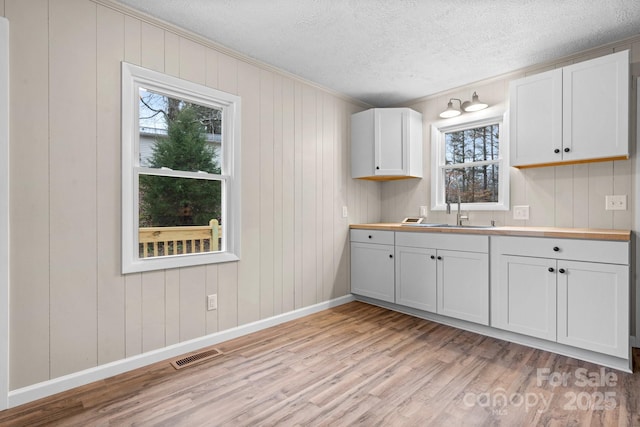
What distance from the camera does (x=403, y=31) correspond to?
2.43 m

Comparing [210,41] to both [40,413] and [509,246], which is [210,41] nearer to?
[40,413]

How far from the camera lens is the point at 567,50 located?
2725mm

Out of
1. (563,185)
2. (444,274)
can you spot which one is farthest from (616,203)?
(444,274)

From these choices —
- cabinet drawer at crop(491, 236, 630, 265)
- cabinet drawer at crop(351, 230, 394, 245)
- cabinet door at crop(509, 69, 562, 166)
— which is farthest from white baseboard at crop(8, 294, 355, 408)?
cabinet door at crop(509, 69, 562, 166)

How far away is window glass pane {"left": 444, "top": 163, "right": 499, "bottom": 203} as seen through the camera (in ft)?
A: 11.2

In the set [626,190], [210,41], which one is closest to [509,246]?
[626,190]

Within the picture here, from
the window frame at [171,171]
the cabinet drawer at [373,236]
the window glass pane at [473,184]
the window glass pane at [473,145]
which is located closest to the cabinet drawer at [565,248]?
the window glass pane at [473,184]

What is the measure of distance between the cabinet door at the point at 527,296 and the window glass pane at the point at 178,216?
2.39m

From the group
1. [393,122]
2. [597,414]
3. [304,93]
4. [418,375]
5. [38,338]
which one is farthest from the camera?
[393,122]

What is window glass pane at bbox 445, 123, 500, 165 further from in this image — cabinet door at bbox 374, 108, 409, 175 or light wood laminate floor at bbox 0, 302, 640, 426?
light wood laminate floor at bbox 0, 302, 640, 426

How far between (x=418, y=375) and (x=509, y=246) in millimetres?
1291

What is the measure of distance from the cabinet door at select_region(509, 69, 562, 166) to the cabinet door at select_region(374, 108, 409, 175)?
1084 millimetres

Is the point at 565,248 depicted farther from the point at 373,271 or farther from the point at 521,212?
the point at 373,271

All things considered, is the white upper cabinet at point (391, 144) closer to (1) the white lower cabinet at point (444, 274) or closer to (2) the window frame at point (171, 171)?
(1) the white lower cabinet at point (444, 274)
